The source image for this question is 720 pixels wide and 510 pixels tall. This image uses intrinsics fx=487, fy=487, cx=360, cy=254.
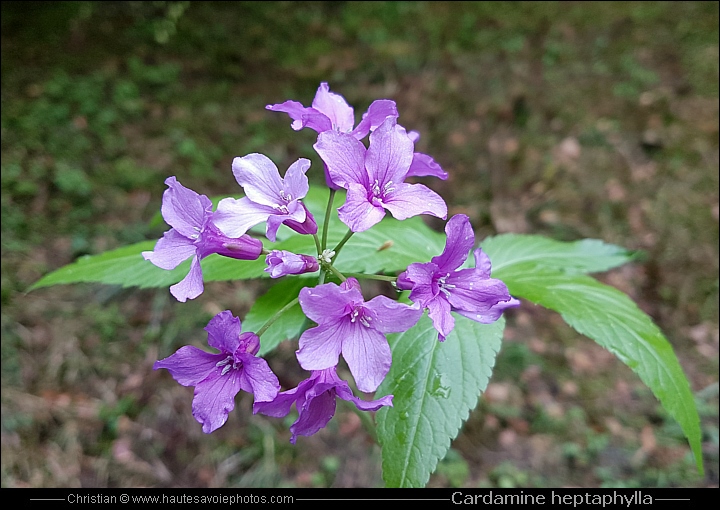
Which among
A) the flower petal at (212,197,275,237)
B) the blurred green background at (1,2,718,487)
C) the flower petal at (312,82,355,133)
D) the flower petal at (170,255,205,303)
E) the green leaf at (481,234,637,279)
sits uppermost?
the flower petal at (312,82,355,133)

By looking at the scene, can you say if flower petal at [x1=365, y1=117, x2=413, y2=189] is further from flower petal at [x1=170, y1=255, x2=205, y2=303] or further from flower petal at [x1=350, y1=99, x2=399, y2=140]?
flower petal at [x1=170, y1=255, x2=205, y2=303]

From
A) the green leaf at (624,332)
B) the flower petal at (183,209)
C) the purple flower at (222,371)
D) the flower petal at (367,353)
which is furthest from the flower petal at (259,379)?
the green leaf at (624,332)

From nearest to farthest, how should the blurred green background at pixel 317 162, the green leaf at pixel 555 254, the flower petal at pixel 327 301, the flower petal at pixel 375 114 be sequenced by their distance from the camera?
the flower petal at pixel 327 301 → the flower petal at pixel 375 114 → the green leaf at pixel 555 254 → the blurred green background at pixel 317 162

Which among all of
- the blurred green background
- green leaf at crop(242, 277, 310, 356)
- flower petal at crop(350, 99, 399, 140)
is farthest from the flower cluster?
the blurred green background

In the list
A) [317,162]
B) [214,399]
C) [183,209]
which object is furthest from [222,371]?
[317,162]

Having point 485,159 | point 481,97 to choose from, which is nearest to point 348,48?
point 481,97

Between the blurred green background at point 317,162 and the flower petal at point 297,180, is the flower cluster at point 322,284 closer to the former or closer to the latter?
the flower petal at point 297,180
